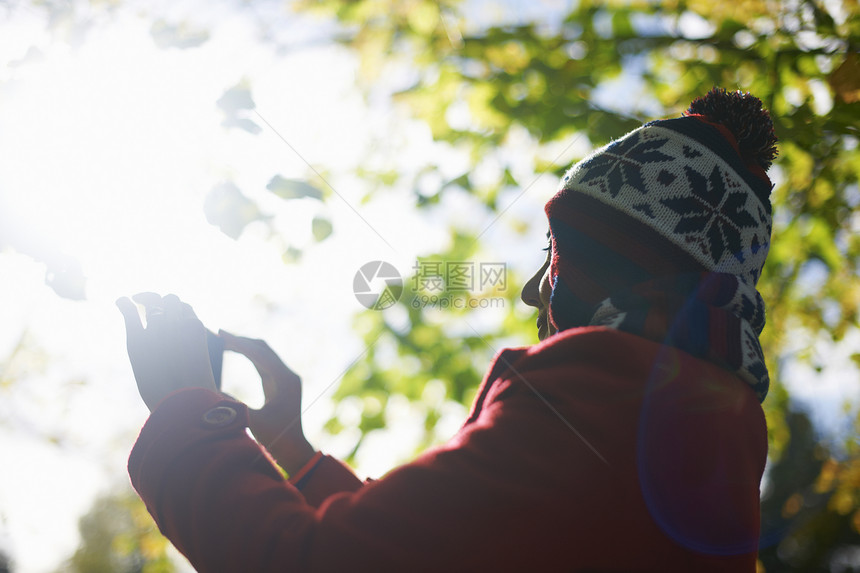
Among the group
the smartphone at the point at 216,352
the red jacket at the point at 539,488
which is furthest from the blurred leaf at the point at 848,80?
the smartphone at the point at 216,352

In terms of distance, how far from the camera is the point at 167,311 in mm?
1073

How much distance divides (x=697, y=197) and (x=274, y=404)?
0.97 metres

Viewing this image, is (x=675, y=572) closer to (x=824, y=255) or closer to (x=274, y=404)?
A: (x=274, y=404)

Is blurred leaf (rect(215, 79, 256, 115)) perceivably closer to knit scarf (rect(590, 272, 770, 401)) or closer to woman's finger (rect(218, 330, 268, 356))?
woman's finger (rect(218, 330, 268, 356))

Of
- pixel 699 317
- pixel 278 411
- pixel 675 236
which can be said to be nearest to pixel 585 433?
pixel 699 317

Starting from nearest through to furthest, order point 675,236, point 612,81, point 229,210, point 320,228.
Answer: point 675,236, point 229,210, point 320,228, point 612,81

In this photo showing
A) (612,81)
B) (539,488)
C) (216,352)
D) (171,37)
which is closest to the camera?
(539,488)

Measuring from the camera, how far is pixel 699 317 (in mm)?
886

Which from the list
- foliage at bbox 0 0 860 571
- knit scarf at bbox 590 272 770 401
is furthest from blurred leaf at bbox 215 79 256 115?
knit scarf at bbox 590 272 770 401

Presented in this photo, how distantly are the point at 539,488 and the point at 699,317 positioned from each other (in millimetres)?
398

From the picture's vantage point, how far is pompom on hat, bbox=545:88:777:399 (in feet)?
2.95

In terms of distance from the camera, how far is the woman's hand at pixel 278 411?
1.23m

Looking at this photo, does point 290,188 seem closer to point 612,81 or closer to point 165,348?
point 165,348

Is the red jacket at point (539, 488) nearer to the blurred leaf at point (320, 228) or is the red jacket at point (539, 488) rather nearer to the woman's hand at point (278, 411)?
the woman's hand at point (278, 411)
